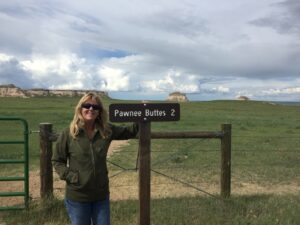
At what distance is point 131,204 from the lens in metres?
8.19

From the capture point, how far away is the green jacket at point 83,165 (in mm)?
4906

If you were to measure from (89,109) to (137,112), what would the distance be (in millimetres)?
785

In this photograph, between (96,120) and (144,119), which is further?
(144,119)

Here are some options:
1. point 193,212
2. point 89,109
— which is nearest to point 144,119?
point 89,109

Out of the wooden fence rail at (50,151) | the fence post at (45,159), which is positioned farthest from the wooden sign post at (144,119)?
the fence post at (45,159)

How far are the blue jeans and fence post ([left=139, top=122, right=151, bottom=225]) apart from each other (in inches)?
32.5

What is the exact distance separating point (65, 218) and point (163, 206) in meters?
1.71

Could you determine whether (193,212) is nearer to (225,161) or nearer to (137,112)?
(225,161)

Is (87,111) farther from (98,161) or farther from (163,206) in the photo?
(163,206)

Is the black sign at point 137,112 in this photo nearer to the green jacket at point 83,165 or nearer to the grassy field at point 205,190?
the green jacket at point 83,165

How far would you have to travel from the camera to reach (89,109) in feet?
16.3

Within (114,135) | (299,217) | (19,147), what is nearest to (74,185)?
(114,135)

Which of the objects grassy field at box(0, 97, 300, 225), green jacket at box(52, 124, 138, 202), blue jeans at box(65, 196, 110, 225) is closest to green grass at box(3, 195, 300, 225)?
grassy field at box(0, 97, 300, 225)

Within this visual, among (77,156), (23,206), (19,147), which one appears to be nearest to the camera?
(77,156)
